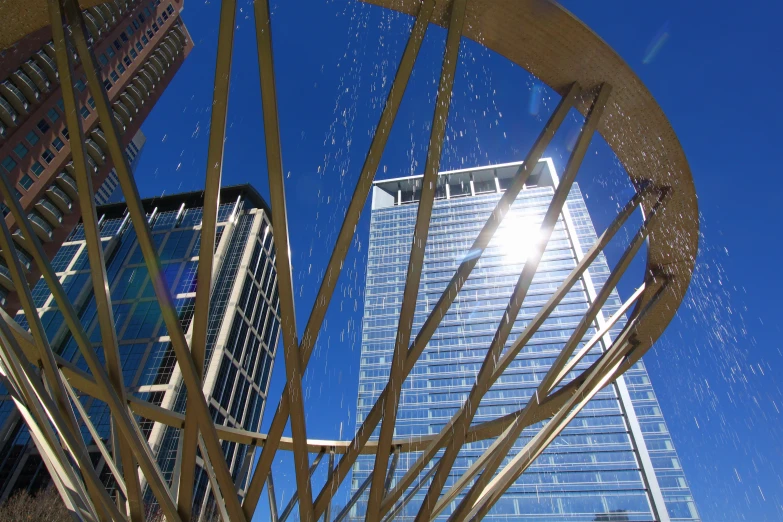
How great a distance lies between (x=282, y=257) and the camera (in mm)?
7496

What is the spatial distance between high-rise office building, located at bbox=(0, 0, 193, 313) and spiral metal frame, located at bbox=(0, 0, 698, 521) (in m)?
39.0

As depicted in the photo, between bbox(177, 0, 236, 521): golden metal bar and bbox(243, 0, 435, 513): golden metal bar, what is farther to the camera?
bbox(243, 0, 435, 513): golden metal bar

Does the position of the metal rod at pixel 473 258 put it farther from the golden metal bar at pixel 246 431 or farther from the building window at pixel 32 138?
the building window at pixel 32 138

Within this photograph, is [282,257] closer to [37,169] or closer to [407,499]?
[407,499]

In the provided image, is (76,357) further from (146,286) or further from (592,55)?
(592,55)

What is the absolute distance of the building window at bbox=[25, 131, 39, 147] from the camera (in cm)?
5128

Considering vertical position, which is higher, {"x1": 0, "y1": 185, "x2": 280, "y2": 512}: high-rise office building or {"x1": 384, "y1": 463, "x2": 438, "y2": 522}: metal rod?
{"x1": 0, "y1": 185, "x2": 280, "y2": 512}: high-rise office building

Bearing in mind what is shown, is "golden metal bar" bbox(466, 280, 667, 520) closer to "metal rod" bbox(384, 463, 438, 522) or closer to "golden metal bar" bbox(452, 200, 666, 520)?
"golden metal bar" bbox(452, 200, 666, 520)

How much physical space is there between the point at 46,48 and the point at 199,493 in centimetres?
5072

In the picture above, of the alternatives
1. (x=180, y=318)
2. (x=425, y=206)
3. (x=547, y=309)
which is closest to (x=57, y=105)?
(x=180, y=318)

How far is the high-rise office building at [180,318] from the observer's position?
58281 millimetres

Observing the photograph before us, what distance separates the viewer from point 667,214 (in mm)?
11016

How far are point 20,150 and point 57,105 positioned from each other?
8462 millimetres

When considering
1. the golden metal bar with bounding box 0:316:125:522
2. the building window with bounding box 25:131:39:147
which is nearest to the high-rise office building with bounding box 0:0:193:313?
the building window with bounding box 25:131:39:147
